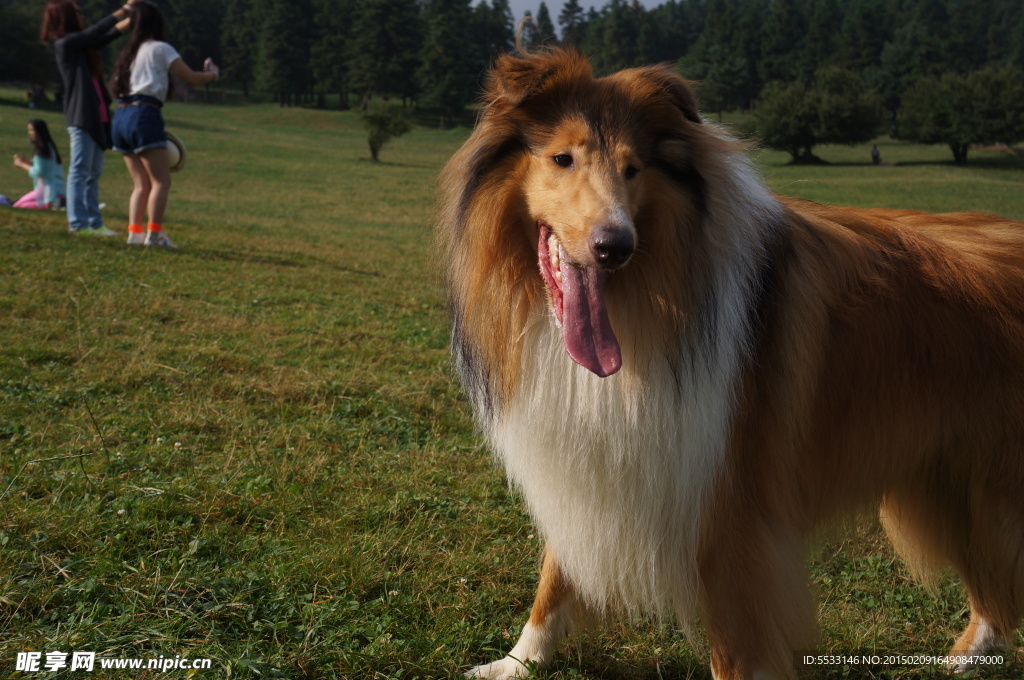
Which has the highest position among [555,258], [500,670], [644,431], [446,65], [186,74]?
[446,65]

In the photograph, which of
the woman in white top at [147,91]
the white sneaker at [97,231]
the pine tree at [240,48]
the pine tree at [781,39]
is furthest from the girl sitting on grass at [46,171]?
the pine tree at [781,39]

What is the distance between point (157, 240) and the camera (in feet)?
31.1

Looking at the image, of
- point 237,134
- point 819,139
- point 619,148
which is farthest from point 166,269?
point 819,139

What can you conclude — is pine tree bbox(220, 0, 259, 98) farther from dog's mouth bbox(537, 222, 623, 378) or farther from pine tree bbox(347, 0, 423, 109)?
dog's mouth bbox(537, 222, 623, 378)

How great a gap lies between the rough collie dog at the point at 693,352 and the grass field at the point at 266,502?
20.2 inches

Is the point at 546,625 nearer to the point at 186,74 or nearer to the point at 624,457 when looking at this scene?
the point at 624,457

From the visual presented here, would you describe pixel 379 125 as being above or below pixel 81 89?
above

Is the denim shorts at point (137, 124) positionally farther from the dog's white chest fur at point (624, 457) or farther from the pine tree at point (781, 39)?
the pine tree at point (781, 39)

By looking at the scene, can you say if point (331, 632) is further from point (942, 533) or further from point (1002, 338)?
point (1002, 338)

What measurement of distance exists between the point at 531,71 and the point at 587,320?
88cm

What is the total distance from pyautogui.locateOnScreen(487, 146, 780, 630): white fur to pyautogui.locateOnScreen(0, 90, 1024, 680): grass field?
2.16ft

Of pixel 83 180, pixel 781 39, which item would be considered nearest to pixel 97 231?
pixel 83 180

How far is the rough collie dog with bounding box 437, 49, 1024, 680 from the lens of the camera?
2576 millimetres

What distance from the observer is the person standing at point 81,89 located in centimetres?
938
